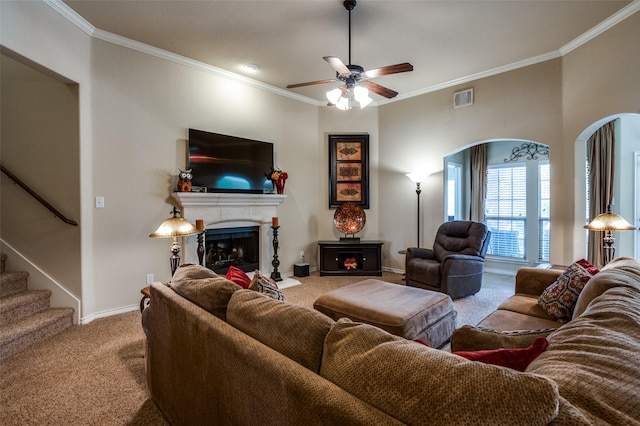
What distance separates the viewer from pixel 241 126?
14.8 ft

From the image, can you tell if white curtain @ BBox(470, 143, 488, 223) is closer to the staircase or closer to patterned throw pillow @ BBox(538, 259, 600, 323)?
patterned throw pillow @ BBox(538, 259, 600, 323)

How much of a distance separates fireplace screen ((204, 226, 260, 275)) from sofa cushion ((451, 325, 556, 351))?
3.50 meters

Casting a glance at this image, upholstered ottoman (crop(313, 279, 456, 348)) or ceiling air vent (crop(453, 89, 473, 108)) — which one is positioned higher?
ceiling air vent (crop(453, 89, 473, 108))

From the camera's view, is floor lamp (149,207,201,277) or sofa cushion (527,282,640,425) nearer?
sofa cushion (527,282,640,425)

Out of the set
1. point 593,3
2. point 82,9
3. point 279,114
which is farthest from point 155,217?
point 593,3

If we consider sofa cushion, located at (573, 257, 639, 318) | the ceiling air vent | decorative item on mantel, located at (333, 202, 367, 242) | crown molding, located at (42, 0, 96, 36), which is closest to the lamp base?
decorative item on mantel, located at (333, 202, 367, 242)

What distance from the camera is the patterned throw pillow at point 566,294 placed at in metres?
2.05

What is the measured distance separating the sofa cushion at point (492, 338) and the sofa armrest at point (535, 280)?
1.58 metres

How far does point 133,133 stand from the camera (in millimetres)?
3488

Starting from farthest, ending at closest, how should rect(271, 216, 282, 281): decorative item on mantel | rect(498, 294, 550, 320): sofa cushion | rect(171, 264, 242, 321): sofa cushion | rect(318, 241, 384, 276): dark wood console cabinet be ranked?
rect(318, 241, 384, 276): dark wood console cabinet < rect(271, 216, 282, 281): decorative item on mantel < rect(498, 294, 550, 320): sofa cushion < rect(171, 264, 242, 321): sofa cushion

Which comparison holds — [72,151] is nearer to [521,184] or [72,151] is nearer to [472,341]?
[472,341]

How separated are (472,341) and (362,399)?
31.3 inches

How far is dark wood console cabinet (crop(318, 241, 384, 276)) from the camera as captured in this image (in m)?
5.10

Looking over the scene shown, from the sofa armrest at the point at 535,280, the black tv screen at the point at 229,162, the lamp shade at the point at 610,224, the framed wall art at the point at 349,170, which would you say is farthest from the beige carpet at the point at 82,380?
the lamp shade at the point at 610,224
